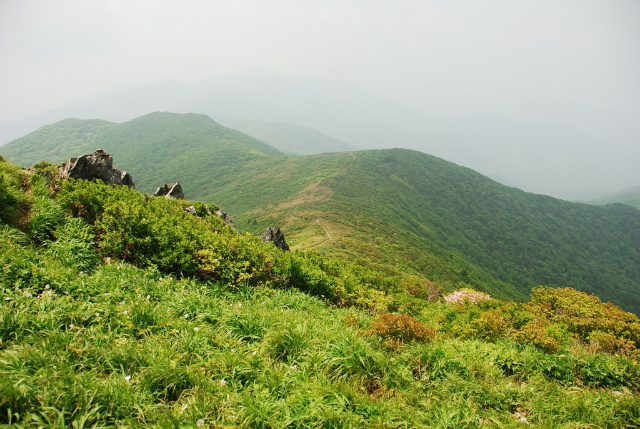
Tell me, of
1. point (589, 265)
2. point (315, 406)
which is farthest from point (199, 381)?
point (589, 265)

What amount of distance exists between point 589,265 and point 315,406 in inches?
5335

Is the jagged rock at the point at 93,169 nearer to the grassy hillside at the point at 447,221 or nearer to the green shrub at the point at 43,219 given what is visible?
the green shrub at the point at 43,219

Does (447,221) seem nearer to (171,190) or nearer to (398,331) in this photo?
(171,190)

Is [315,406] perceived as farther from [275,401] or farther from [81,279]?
[81,279]

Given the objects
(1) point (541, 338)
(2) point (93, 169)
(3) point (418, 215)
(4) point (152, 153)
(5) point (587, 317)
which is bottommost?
(3) point (418, 215)

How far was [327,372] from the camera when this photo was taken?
425cm

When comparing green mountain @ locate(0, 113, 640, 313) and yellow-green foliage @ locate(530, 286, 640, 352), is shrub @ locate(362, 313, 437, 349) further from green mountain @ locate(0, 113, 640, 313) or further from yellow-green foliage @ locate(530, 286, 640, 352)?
green mountain @ locate(0, 113, 640, 313)

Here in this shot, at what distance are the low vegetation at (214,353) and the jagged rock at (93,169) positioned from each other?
10.2 m

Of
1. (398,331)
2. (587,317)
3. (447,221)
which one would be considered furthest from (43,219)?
(447,221)

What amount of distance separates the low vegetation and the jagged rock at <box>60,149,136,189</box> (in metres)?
10.2

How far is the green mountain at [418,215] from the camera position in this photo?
62312mm

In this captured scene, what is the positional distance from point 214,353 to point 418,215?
10819cm

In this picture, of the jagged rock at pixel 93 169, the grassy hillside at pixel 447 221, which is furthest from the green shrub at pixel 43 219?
the grassy hillside at pixel 447 221

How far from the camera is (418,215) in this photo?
10538 centimetres
